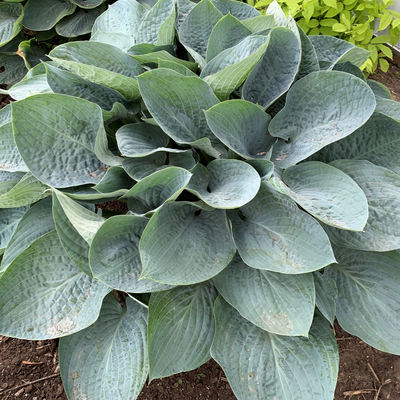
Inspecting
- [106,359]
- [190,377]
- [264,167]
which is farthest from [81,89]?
[190,377]

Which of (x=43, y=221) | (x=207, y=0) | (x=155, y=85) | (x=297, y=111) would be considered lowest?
(x=43, y=221)

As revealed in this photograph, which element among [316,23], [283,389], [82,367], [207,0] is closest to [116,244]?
[82,367]

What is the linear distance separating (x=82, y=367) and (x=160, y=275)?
0.43 meters

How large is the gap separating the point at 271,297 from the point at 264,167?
1.08 ft

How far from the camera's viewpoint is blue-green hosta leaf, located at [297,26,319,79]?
1.04 metres

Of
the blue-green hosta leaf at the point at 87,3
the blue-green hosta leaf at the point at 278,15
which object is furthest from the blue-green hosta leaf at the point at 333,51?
the blue-green hosta leaf at the point at 87,3

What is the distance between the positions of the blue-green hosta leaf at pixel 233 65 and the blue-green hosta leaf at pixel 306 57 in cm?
19

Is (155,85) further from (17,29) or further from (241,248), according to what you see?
(17,29)

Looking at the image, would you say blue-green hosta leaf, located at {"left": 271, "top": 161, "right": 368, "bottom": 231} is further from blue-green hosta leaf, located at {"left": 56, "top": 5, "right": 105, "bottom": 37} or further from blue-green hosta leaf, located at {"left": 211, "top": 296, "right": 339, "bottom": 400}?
blue-green hosta leaf, located at {"left": 56, "top": 5, "right": 105, "bottom": 37}

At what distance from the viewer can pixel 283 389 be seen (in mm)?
965

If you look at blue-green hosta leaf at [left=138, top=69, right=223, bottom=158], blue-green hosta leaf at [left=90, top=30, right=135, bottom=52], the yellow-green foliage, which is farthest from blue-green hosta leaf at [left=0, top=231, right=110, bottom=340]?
the yellow-green foliage

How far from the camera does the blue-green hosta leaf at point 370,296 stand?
3.36 ft

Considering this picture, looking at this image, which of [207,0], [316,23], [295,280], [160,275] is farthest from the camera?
[316,23]

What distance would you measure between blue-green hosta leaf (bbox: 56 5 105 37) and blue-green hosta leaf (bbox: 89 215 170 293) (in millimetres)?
1700
